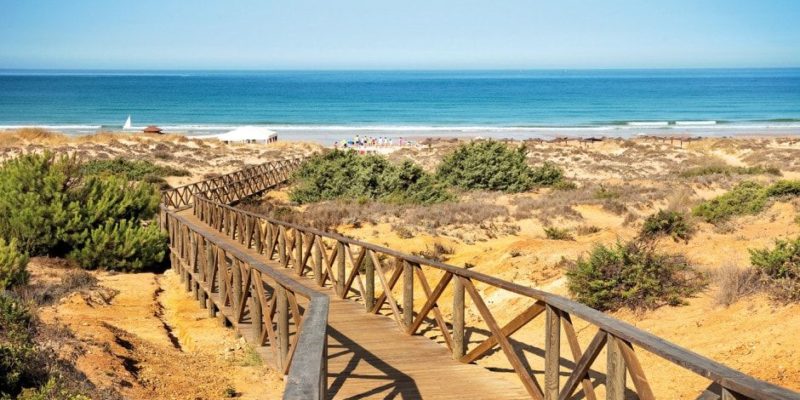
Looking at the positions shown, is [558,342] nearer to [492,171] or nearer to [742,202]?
[742,202]

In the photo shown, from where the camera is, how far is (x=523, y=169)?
2830cm

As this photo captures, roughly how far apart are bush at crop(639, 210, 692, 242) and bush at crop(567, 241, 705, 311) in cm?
415

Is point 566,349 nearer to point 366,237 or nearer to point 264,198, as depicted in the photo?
point 366,237

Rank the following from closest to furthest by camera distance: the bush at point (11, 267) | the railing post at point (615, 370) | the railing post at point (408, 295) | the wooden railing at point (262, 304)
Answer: the wooden railing at point (262, 304) → the railing post at point (615, 370) → the railing post at point (408, 295) → the bush at point (11, 267)

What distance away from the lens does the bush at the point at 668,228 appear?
45.5 feet

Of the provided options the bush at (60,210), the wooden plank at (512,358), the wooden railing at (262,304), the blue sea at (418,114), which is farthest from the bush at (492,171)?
the blue sea at (418,114)

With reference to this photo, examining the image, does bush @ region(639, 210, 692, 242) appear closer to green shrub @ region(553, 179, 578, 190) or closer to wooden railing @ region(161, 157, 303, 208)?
green shrub @ region(553, 179, 578, 190)

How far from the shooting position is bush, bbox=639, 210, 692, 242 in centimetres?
1387

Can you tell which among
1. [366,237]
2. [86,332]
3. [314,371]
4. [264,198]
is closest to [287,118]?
[264,198]

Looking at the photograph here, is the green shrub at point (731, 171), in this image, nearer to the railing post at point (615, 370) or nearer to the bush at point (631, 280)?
the bush at point (631, 280)

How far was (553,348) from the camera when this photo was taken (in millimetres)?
5340

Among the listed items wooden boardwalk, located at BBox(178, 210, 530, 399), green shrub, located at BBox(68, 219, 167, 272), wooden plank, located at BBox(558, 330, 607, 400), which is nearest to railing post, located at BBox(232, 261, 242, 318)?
wooden boardwalk, located at BBox(178, 210, 530, 399)

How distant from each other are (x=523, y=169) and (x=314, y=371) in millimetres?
25278

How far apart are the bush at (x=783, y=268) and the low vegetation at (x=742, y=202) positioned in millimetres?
7325
